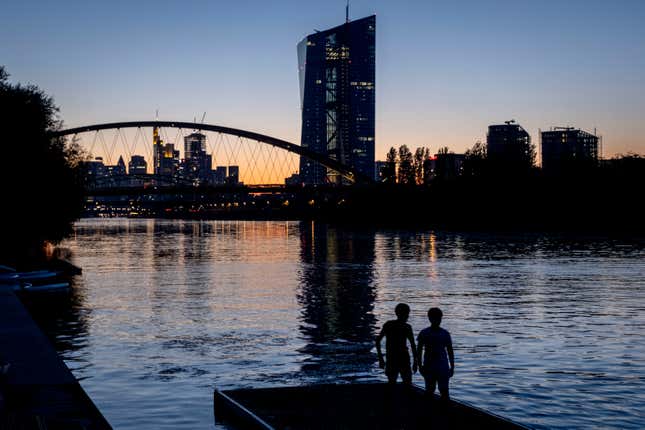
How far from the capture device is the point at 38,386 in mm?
20188

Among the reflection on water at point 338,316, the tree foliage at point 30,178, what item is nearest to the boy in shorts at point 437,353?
the reflection on water at point 338,316

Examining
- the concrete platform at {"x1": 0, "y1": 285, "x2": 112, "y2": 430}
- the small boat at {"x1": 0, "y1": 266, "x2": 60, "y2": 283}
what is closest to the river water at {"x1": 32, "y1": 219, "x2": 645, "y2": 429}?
the concrete platform at {"x1": 0, "y1": 285, "x2": 112, "y2": 430}

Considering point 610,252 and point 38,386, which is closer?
point 38,386

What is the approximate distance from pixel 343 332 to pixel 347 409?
1752 centimetres

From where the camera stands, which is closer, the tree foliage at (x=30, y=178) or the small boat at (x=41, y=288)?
the small boat at (x=41, y=288)

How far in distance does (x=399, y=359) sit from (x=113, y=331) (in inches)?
819

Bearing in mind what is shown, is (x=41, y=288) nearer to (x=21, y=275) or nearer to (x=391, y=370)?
(x=21, y=275)

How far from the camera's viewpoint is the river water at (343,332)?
22.8 meters

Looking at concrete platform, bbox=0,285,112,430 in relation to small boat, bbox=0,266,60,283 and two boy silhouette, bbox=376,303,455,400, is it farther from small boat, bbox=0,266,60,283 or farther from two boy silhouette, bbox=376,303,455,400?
small boat, bbox=0,266,60,283

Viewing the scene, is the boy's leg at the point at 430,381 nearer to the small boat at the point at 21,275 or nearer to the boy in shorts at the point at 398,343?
the boy in shorts at the point at 398,343

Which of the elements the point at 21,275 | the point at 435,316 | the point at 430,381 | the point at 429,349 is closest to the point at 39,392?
the point at 430,381

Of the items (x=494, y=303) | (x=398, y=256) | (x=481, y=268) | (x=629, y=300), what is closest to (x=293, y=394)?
(x=494, y=303)

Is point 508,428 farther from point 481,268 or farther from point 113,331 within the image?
point 481,268

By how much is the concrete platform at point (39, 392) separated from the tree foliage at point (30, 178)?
37.1 metres
